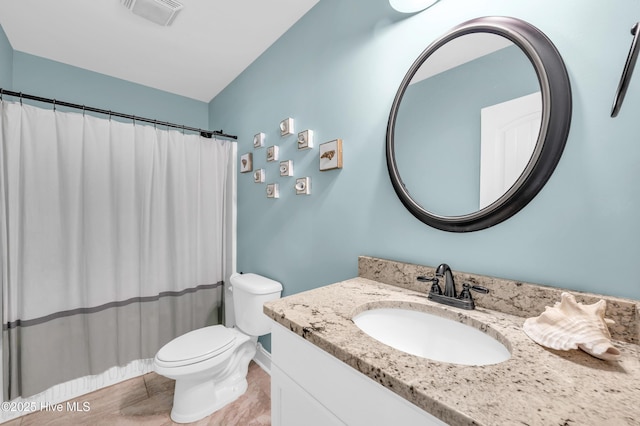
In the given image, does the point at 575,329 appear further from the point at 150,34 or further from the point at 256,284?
the point at 150,34

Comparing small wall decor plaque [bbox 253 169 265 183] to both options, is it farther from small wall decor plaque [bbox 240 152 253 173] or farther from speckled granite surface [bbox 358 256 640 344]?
speckled granite surface [bbox 358 256 640 344]

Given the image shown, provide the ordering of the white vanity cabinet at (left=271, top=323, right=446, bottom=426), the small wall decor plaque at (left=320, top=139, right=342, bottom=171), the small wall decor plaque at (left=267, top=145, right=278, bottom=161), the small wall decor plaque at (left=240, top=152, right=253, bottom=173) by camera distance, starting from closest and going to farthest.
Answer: the white vanity cabinet at (left=271, top=323, right=446, bottom=426) → the small wall decor plaque at (left=320, top=139, right=342, bottom=171) → the small wall decor plaque at (left=267, top=145, right=278, bottom=161) → the small wall decor plaque at (left=240, top=152, right=253, bottom=173)

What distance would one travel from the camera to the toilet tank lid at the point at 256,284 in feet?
5.40

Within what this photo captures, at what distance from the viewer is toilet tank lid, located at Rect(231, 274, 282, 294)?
5.40ft

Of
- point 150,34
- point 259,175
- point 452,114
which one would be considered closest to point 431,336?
point 452,114

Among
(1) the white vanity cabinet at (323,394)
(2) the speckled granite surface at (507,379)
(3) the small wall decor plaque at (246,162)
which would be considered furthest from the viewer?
(3) the small wall decor plaque at (246,162)

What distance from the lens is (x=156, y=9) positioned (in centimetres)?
146

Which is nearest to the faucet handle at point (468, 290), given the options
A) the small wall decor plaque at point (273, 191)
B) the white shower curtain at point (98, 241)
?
the small wall decor plaque at point (273, 191)

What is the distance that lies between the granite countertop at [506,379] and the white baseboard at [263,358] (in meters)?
1.40

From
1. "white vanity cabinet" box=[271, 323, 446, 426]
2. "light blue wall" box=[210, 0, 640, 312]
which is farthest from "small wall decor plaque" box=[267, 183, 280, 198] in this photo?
"white vanity cabinet" box=[271, 323, 446, 426]

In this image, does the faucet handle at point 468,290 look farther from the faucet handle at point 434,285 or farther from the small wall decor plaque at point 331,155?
the small wall decor plaque at point 331,155

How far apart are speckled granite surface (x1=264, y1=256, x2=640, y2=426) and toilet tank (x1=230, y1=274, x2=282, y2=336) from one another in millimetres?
977

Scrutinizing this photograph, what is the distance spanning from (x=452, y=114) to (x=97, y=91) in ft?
9.23

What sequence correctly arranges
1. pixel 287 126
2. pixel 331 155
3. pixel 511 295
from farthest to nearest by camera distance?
pixel 287 126 < pixel 331 155 < pixel 511 295
